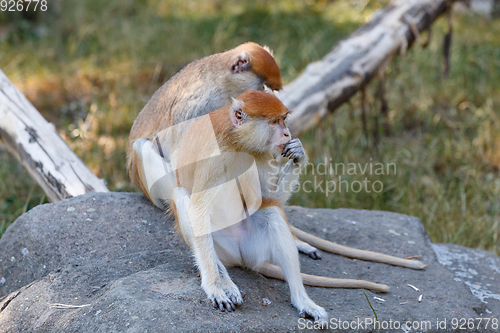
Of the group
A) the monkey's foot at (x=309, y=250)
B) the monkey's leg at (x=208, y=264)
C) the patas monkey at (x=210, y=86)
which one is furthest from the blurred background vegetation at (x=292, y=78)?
the monkey's leg at (x=208, y=264)

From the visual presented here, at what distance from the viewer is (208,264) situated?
246 cm

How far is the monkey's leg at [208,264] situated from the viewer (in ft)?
7.69

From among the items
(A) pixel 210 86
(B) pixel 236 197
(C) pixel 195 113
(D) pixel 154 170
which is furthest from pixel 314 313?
(A) pixel 210 86

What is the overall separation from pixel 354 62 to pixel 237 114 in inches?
103

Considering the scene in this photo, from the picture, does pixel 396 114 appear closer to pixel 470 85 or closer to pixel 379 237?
pixel 470 85

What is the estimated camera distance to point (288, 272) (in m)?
2.55

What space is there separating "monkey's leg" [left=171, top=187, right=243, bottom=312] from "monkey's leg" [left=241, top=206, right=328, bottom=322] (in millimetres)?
220

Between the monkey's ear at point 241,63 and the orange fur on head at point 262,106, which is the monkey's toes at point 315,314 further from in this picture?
the monkey's ear at point 241,63

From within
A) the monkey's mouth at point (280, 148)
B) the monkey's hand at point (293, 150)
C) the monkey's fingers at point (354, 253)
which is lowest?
the monkey's fingers at point (354, 253)

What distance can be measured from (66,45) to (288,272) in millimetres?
5873

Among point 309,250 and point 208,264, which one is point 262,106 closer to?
point 208,264

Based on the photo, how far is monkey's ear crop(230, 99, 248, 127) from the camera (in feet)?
8.25

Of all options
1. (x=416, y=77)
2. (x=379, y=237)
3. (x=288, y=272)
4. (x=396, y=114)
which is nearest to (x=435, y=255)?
(x=379, y=237)

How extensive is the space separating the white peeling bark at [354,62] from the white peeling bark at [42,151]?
1.72 meters
